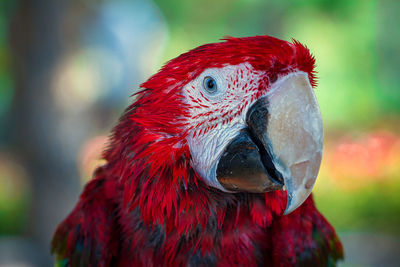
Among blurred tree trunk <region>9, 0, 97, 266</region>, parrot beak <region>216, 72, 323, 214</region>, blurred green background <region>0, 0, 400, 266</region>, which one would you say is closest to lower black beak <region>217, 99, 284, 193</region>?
parrot beak <region>216, 72, 323, 214</region>

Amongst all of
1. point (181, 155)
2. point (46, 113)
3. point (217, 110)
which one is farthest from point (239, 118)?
point (46, 113)

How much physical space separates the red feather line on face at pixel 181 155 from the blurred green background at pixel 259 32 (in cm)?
196

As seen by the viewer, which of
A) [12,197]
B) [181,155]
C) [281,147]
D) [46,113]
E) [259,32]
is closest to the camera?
[281,147]

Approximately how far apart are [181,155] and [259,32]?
4236 mm

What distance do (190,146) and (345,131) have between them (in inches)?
155

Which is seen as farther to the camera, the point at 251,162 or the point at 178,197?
the point at 178,197

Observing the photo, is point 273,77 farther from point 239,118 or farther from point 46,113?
point 46,113

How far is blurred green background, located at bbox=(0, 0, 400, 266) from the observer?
3.10 m

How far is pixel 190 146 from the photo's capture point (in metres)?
0.86

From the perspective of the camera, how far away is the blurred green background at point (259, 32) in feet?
10.2

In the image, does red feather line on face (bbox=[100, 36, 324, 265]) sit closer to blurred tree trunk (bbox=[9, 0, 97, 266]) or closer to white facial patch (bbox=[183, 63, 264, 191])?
white facial patch (bbox=[183, 63, 264, 191])

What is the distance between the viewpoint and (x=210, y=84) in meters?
0.85

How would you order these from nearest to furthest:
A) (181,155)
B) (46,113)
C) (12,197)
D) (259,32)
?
(181,155), (46,113), (12,197), (259,32)

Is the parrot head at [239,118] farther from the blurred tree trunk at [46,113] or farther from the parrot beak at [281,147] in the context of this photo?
the blurred tree trunk at [46,113]
